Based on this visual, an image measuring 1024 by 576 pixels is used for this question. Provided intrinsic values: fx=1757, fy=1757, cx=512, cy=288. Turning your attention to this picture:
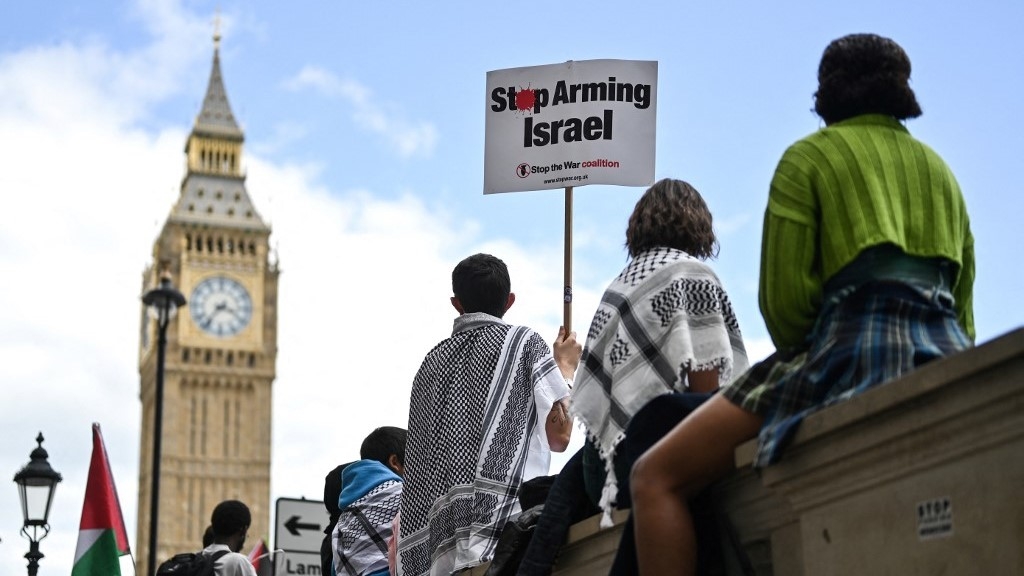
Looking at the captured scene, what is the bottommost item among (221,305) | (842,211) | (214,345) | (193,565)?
(193,565)

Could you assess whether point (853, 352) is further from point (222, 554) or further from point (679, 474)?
point (222, 554)

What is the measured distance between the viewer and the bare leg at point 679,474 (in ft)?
11.2

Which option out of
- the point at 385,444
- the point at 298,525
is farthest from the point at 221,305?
the point at 385,444

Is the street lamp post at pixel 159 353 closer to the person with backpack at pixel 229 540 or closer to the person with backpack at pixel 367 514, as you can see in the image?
the person with backpack at pixel 229 540

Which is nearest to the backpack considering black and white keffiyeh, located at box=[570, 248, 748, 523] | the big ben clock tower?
black and white keffiyeh, located at box=[570, 248, 748, 523]

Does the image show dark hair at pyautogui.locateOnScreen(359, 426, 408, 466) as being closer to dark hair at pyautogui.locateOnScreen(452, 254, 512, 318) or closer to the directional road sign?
dark hair at pyautogui.locateOnScreen(452, 254, 512, 318)

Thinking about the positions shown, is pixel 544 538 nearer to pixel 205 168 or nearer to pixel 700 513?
pixel 700 513

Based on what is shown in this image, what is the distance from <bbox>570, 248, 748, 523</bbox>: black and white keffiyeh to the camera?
4160mm

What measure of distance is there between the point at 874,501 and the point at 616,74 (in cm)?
368

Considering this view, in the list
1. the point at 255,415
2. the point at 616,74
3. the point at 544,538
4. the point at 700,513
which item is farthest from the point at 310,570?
the point at 255,415

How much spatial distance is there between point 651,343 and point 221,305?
77740 mm

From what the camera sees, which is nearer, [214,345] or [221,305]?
[221,305]

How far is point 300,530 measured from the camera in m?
13.8

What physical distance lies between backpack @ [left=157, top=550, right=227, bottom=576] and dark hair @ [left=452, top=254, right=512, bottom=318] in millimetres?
1757
